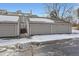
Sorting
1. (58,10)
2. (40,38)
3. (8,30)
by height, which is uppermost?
(58,10)

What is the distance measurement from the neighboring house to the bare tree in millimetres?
117

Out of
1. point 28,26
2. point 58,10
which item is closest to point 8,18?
point 28,26

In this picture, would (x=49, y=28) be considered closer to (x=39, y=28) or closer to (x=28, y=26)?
(x=39, y=28)

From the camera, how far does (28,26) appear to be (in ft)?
14.9

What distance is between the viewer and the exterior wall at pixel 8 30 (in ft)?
14.7

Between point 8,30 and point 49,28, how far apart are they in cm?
A: 80

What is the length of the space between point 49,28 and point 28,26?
1.35 ft

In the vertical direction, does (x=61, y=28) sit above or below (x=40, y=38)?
above

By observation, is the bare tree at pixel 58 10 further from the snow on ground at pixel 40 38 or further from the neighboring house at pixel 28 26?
the snow on ground at pixel 40 38

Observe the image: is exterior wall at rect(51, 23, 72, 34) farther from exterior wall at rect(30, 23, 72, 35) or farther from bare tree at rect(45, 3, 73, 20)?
bare tree at rect(45, 3, 73, 20)

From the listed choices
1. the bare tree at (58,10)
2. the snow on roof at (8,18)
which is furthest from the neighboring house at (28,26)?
the bare tree at (58,10)

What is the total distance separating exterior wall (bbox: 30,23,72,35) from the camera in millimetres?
4531

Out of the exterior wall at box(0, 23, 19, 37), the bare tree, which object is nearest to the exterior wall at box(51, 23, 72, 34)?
the bare tree

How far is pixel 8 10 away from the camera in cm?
448
